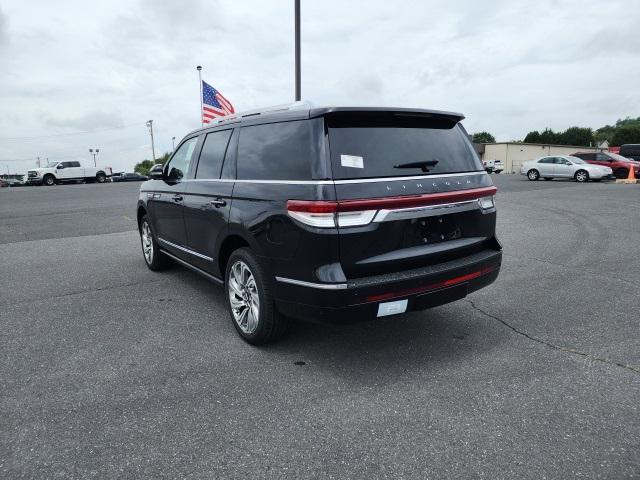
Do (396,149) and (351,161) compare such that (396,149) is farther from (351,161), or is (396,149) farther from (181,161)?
(181,161)

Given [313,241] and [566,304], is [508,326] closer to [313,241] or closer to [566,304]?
[566,304]

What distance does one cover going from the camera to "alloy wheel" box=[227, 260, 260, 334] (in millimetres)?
3727

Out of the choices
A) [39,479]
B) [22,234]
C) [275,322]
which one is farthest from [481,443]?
[22,234]

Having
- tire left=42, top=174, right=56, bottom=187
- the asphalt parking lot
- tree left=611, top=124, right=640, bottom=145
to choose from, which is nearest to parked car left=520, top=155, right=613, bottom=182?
the asphalt parking lot

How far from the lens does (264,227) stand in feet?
11.1

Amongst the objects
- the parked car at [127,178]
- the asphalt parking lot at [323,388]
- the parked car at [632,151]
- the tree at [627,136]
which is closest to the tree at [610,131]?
the tree at [627,136]

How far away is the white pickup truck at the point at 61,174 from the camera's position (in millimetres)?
38219

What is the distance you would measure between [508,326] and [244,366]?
93.7 inches

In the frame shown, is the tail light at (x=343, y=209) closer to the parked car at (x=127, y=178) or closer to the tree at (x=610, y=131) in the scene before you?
the parked car at (x=127, y=178)

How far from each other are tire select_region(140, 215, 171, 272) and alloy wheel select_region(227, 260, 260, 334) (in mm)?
2527

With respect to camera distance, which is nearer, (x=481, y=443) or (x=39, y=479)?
(x=39, y=479)

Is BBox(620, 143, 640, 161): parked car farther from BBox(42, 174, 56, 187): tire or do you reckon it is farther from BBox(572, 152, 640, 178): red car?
BBox(42, 174, 56, 187): tire

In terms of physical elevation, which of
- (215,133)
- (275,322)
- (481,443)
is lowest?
(481,443)

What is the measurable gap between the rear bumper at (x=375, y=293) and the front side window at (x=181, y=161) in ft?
7.80
